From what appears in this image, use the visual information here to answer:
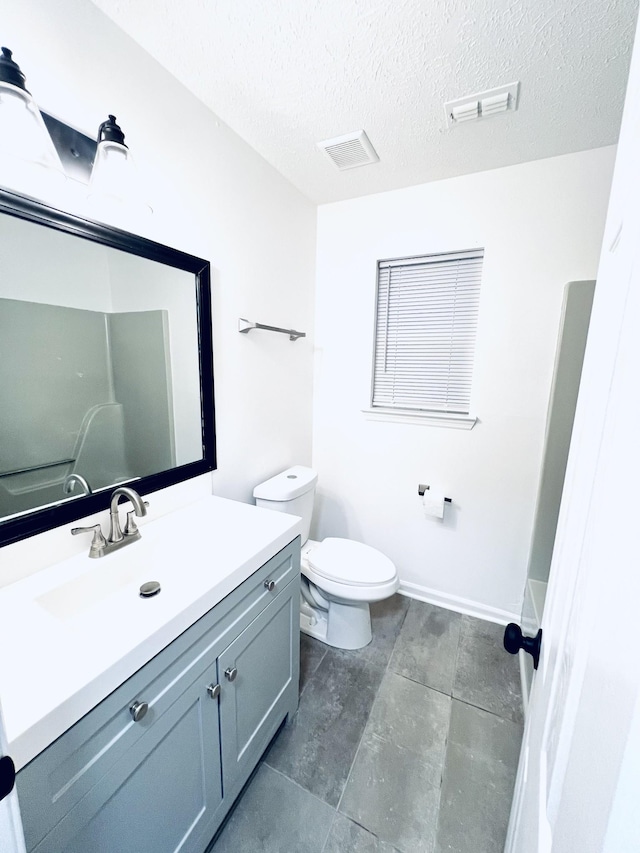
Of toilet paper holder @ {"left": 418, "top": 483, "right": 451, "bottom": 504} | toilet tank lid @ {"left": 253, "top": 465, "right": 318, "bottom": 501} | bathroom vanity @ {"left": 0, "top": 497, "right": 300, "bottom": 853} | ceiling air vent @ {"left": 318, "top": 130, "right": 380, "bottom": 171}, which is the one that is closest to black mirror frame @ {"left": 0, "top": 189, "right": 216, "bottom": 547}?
bathroom vanity @ {"left": 0, "top": 497, "right": 300, "bottom": 853}

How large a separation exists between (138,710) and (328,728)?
1045mm

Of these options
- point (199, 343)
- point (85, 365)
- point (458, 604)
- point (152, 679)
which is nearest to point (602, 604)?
point (152, 679)

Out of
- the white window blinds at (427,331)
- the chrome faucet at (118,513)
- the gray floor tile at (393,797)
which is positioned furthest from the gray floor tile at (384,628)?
the chrome faucet at (118,513)

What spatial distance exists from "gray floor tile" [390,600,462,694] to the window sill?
1156 mm

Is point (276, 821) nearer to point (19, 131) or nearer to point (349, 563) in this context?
point (349, 563)

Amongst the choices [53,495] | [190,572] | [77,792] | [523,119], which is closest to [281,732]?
[190,572]

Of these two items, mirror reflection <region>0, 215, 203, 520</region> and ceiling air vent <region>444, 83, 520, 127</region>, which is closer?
mirror reflection <region>0, 215, 203, 520</region>

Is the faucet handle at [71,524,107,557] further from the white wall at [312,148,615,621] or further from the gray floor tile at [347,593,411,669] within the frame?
the white wall at [312,148,615,621]

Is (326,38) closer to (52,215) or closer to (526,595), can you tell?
(52,215)

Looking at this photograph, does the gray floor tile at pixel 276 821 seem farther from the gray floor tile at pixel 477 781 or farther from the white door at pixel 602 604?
the white door at pixel 602 604

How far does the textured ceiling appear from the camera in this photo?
1.01 metres

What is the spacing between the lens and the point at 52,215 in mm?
937

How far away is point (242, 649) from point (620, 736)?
41.7 inches

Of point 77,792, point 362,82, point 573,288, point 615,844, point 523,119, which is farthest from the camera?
point 573,288
